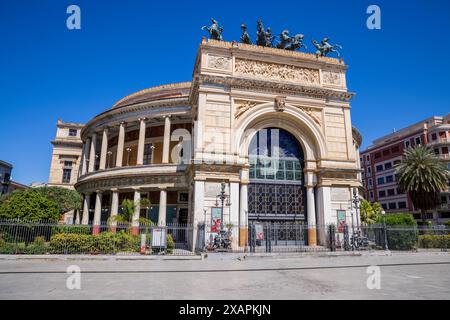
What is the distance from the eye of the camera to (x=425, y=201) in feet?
106

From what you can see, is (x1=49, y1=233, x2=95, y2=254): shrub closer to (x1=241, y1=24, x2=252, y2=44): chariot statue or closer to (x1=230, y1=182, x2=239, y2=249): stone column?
(x1=230, y1=182, x2=239, y2=249): stone column

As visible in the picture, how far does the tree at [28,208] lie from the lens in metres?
20.9

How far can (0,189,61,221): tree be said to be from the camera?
20859 millimetres

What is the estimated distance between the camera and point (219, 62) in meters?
23.5

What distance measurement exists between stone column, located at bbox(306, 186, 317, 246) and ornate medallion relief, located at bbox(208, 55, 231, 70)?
38.6ft

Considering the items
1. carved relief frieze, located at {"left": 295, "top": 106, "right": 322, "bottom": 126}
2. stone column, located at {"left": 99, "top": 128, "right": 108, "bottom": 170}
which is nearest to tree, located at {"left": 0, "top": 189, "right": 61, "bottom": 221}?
stone column, located at {"left": 99, "top": 128, "right": 108, "bottom": 170}

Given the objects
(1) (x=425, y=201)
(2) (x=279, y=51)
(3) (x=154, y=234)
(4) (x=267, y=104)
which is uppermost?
(2) (x=279, y=51)

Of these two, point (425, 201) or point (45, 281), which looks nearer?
point (45, 281)

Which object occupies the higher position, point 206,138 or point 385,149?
point 385,149

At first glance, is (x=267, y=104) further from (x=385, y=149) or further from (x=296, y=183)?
(x=385, y=149)

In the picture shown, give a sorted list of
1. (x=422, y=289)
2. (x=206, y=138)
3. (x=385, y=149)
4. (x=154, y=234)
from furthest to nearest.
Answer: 1. (x=385, y=149)
2. (x=206, y=138)
3. (x=154, y=234)
4. (x=422, y=289)
